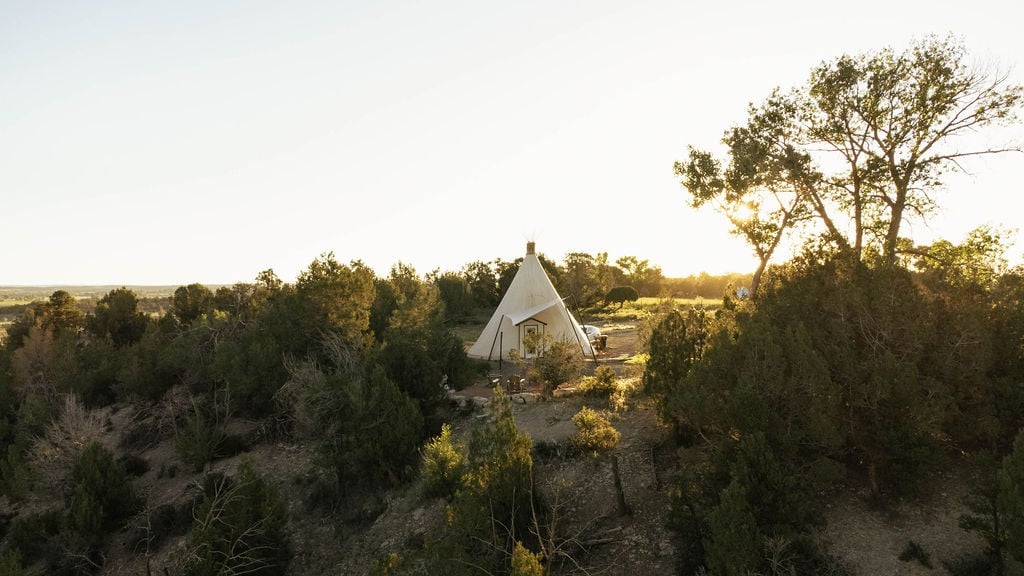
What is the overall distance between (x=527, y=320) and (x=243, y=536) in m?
13.2

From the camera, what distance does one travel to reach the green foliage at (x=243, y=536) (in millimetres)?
10984

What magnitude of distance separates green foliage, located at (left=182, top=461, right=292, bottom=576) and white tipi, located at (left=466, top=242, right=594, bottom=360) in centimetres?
1107

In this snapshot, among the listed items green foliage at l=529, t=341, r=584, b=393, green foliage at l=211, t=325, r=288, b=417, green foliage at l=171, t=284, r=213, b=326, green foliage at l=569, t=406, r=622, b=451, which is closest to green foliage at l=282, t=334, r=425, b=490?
green foliage at l=529, t=341, r=584, b=393

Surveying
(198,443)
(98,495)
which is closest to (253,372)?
(198,443)

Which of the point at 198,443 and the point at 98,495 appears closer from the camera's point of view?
the point at 98,495

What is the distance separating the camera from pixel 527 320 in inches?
904

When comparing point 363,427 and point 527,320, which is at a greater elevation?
point 527,320

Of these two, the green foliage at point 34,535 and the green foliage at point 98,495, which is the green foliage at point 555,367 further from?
the green foliage at point 34,535

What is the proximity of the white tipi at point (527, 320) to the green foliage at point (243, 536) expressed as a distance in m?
11.1

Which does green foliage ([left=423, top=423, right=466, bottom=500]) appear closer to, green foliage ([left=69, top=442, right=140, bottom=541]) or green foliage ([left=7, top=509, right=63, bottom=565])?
green foliage ([left=69, top=442, right=140, bottom=541])

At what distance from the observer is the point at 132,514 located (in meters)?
16.8

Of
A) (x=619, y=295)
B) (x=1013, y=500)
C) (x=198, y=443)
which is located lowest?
(x=198, y=443)

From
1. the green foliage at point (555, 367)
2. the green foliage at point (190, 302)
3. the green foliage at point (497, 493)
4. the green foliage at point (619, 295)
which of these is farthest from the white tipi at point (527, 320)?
the green foliage at point (619, 295)

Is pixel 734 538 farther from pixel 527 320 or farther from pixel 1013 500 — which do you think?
pixel 527 320
